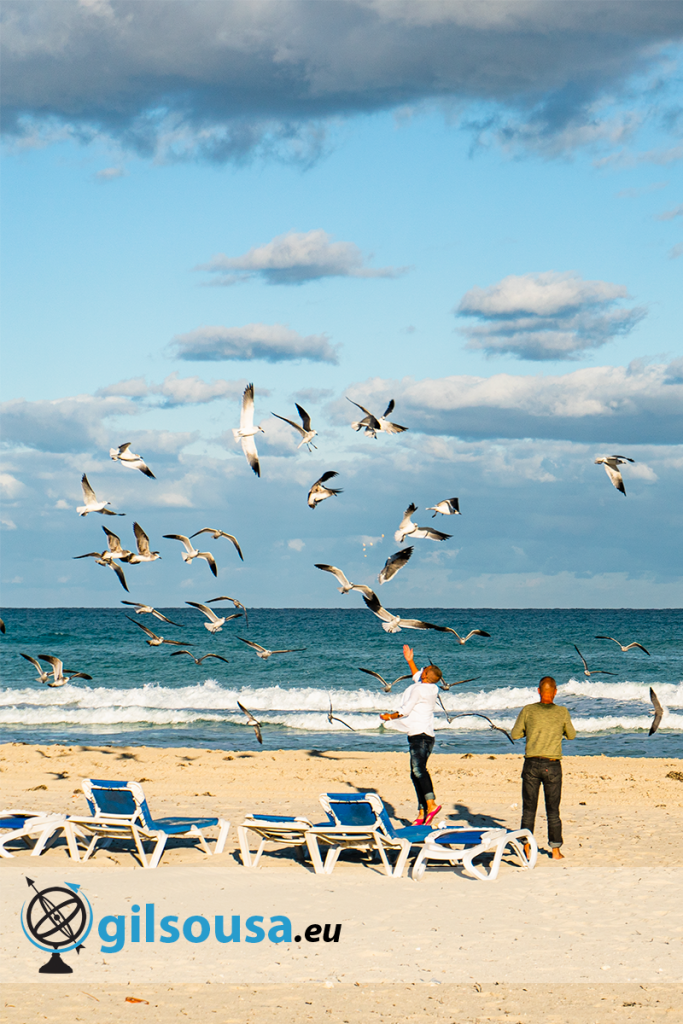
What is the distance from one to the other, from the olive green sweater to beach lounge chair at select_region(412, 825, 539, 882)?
2.78 feet

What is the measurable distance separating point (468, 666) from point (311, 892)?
113 feet

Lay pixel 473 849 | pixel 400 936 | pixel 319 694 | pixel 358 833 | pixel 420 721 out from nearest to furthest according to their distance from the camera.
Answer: pixel 400 936 < pixel 473 849 < pixel 358 833 < pixel 420 721 < pixel 319 694

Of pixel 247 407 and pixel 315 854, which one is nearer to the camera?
pixel 315 854

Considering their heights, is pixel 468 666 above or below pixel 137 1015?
above

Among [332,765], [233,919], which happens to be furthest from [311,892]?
[332,765]

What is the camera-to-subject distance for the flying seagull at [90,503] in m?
14.7

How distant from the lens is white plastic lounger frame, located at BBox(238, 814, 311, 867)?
10008 mm

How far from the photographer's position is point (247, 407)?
46.3 ft

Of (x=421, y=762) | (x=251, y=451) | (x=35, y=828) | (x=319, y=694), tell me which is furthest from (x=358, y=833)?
(x=319, y=694)

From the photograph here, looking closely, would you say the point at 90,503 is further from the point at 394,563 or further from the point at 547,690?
the point at 547,690

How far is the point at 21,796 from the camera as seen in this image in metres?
14.4

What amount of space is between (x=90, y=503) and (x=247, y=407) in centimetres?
290

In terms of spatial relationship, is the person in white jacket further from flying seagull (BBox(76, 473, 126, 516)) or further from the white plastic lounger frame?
flying seagull (BBox(76, 473, 126, 516))

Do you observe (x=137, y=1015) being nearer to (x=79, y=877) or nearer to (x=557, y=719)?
(x=79, y=877)
